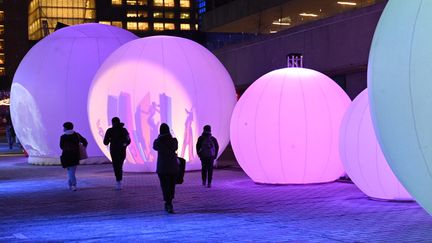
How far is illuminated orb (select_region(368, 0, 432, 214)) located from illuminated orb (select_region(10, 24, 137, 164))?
1724 cm

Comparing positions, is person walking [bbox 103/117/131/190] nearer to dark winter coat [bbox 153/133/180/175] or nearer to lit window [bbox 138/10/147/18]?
dark winter coat [bbox 153/133/180/175]

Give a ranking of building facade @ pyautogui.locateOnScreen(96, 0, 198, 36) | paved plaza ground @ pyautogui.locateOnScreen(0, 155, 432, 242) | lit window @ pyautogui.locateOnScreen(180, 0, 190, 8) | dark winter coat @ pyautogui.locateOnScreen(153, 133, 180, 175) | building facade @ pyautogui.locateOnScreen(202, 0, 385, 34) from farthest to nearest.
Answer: lit window @ pyautogui.locateOnScreen(180, 0, 190, 8) < building facade @ pyautogui.locateOnScreen(96, 0, 198, 36) < building facade @ pyautogui.locateOnScreen(202, 0, 385, 34) < dark winter coat @ pyautogui.locateOnScreen(153, 133, 180, 175) < paved plaza ground @ pyautogui.locateOnScreen(0, 155, 432, 242)

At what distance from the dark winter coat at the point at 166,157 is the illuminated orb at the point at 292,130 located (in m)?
3.62

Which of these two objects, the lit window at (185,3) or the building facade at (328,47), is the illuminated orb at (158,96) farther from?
the lit window at (185,3)

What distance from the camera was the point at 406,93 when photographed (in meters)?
6.58

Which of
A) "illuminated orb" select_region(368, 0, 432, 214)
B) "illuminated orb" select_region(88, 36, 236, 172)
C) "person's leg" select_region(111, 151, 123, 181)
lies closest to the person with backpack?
"person's leg" select_region(111, 151, 123, 181)

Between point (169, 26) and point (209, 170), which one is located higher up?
point (169, 26)

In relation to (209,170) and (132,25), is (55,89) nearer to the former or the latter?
(209,170)

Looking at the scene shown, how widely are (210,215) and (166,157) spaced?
120cm

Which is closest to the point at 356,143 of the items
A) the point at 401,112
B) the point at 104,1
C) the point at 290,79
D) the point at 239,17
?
the point at 290,79

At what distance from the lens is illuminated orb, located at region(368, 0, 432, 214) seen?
646 cm

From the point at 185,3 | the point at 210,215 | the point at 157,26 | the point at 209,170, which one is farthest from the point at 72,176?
the point at 185,3

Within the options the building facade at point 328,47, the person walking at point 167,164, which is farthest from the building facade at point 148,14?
the person walking at point 167,164

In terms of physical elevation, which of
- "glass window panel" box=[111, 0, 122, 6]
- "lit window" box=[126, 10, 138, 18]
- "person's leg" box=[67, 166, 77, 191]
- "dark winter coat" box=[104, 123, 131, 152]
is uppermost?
"glass window panel" box=[111, 0, 122, 6]
